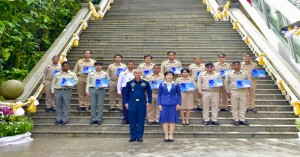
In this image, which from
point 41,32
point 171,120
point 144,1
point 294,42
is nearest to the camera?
point 171,120

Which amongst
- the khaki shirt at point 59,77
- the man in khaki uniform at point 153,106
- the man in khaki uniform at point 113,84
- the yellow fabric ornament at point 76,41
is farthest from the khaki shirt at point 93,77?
the yellow fabric ornament at point 76,41

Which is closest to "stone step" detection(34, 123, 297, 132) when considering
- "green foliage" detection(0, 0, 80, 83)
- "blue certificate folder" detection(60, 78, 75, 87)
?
"blue certificate folder" detection(60, 78, 75, 87)

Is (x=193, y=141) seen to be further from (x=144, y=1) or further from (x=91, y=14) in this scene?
(x=144, y=1)

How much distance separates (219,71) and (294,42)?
3.28 m

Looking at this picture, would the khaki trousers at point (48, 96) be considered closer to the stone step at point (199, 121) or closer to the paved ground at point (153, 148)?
the stone step at point (199, 121)

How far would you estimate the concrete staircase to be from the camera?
10.4 meters

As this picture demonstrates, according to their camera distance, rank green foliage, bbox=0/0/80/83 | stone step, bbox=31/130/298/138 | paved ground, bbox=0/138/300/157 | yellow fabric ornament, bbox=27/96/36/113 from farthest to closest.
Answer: yellow fabric ornament, bbox=27/96/36/113 → stone step, bbox=31/130/298/138 → green foliage, bbox=0/0/80/83 → paved ground, bbox=0/138/300/157

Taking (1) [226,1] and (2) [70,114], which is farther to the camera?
(1) [226,1]

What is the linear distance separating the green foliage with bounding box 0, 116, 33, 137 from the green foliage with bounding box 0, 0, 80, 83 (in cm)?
182

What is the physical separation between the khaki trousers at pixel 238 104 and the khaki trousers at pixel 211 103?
14.9 inches

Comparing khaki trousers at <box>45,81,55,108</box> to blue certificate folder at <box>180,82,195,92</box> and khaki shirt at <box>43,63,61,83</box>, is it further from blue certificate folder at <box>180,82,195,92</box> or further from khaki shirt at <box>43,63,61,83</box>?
blue certificate folder at <box>180,82,195,92</box>

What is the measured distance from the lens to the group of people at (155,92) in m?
9.60

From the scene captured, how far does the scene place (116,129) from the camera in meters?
10.5

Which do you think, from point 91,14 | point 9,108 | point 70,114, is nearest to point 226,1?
point 91,14
